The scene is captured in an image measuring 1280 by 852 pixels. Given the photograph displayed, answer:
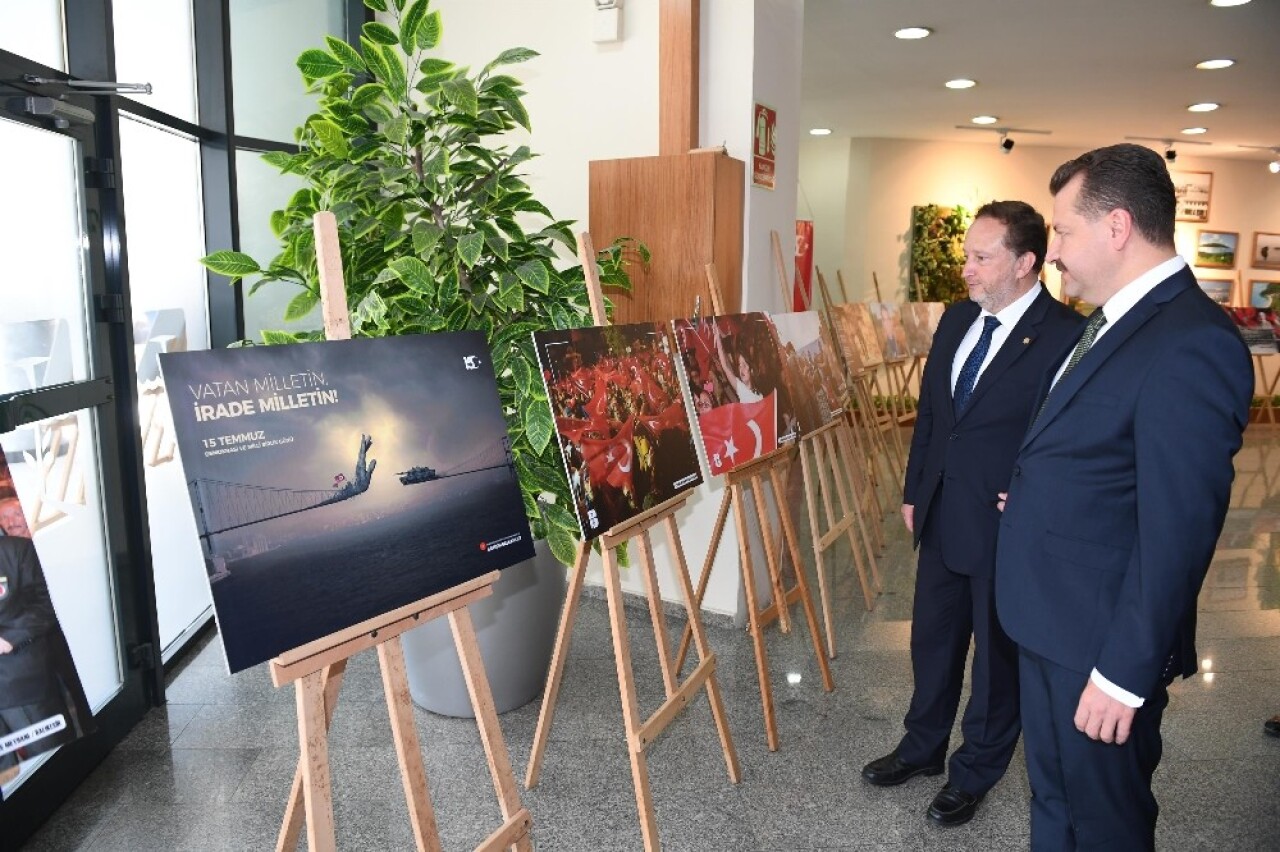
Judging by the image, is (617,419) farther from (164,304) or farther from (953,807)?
(164,304)

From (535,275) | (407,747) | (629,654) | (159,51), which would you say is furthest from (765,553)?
(159,51)

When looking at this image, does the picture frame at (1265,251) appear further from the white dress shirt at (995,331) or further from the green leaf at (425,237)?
the green leaf at (425,237)

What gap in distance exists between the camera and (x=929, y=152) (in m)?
10.2

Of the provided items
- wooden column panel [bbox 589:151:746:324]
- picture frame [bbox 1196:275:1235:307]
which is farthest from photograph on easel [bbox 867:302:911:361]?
picture frame [bbox 1196:275:1235:307]

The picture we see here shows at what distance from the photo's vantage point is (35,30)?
2.64 metres

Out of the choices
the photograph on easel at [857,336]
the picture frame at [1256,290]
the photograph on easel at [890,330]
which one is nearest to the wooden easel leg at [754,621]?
the photograph on easel at [857,336]

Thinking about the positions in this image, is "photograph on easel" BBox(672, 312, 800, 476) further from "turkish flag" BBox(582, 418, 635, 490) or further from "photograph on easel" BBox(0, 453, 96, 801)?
"photograph on easel" BBox(0, 453, 96, 801)

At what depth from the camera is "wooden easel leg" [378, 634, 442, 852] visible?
1.77 meters

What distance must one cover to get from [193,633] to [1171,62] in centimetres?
671

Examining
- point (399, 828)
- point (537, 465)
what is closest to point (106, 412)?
point (537, 465)

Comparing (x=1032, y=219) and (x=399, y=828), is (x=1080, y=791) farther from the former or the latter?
(x=399, y=828)

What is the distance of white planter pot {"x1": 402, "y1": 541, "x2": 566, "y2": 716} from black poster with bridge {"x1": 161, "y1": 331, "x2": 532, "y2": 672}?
1.12 m

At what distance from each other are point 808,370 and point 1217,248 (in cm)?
993

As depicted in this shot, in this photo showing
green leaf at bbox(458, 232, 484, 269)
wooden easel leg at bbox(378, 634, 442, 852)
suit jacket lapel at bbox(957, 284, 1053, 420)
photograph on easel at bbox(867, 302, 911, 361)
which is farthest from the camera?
photograph on easel at bbox(867, 302, 911, 361)
